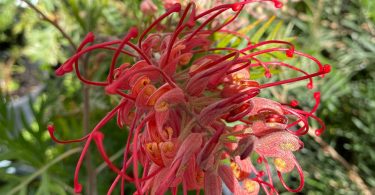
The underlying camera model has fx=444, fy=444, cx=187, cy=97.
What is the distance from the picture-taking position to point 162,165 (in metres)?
0.43

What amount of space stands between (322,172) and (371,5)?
0.40m

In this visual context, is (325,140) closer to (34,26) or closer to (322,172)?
(322,172)

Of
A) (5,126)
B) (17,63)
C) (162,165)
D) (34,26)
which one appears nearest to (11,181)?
(5,126)

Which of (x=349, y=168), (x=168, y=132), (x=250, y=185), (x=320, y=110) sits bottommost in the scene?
(x=349, y=168)

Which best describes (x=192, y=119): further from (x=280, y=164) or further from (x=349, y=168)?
(x=349, y=168)

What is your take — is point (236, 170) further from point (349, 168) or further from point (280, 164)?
point (349, 168)

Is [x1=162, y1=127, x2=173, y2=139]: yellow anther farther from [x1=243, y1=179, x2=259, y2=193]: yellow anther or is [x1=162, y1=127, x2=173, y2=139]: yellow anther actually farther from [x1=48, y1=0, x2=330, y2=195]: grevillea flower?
[x1=243, y1=179, x2=259, y2=193]: yellow anther

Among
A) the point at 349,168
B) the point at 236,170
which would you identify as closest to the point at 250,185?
the point at 236,170

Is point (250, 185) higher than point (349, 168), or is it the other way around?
point (250, 185)

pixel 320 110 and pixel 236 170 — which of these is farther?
pixel 320 110

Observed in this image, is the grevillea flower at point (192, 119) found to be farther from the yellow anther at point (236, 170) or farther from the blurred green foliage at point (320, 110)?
the blurred green foliage at point (320, 110)

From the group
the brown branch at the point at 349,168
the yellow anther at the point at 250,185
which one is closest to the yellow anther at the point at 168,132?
the yellow anther at the point at 250,185

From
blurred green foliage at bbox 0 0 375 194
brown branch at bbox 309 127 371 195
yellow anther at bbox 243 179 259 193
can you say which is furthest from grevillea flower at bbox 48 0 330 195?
brown branch at bbox 309 127 371 195

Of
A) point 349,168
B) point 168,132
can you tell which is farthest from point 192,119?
point 349,168
